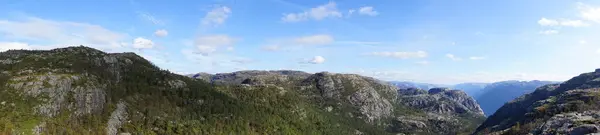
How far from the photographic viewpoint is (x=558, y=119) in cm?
17588

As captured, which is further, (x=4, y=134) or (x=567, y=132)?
(x=4, y=134)

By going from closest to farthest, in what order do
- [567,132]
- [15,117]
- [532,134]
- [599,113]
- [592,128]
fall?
[592,128] < [567,132] < [532,134] < [599,113] < [15,117]

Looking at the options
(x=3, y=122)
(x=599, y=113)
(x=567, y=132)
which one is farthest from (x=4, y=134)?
(x=599, y=113)

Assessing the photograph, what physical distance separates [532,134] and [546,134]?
18.2 m

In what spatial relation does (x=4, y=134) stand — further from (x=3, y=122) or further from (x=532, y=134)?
(x=532, y=134)

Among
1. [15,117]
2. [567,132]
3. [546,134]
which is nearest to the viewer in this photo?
[567,132]

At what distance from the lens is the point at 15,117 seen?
197250 millimetres

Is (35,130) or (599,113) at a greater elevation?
(599,113)

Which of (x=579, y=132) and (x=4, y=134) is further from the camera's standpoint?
(x=4, y=134)

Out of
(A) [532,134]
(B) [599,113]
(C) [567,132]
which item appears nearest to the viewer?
(C) [567,132]

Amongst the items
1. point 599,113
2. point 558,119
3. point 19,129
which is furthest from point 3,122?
point 599,113

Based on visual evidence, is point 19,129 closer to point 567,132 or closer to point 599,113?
point 567,132

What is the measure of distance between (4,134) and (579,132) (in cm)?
21012

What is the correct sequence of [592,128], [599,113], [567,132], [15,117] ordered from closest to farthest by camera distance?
1. [592,128]
2. [567,132]
3. [599,113]
4. [15,117]
